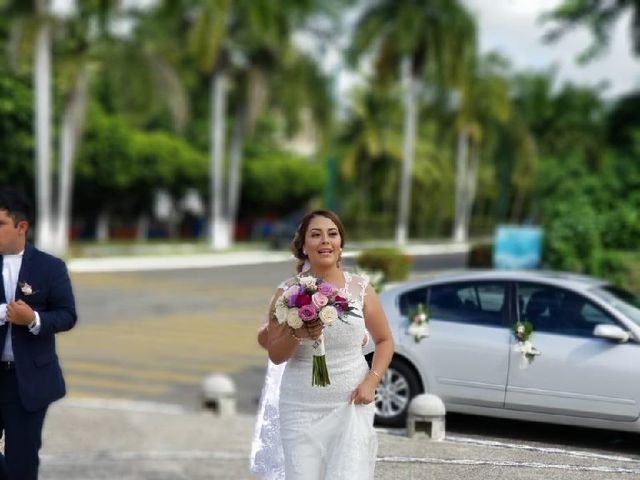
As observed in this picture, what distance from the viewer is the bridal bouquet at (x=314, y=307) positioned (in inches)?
154

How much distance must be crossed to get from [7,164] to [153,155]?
12612 mm

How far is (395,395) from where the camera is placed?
809cm

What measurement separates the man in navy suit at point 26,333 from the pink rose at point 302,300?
4.08 feet

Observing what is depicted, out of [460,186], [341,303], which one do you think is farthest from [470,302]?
[460,186]

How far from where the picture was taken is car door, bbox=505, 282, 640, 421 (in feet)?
21.4

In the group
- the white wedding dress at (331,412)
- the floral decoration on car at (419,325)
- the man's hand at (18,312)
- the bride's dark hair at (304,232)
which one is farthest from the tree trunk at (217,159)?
the white wedding dress at (331,412)

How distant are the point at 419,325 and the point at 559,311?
3.25ft

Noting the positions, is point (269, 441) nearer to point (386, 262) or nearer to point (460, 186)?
point (386, 262)

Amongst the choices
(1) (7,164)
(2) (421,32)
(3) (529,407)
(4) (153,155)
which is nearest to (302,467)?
(3) (529,407)

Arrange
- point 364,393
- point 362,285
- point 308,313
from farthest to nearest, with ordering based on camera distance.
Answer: point 362,285, point 364,393, point 308,313

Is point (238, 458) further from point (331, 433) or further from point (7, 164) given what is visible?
point (7, 164)

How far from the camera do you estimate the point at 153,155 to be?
2211 inches

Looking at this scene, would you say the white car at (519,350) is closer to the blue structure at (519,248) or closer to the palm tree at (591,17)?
the blue structure at (519,248)

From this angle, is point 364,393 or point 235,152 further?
point 235,152
